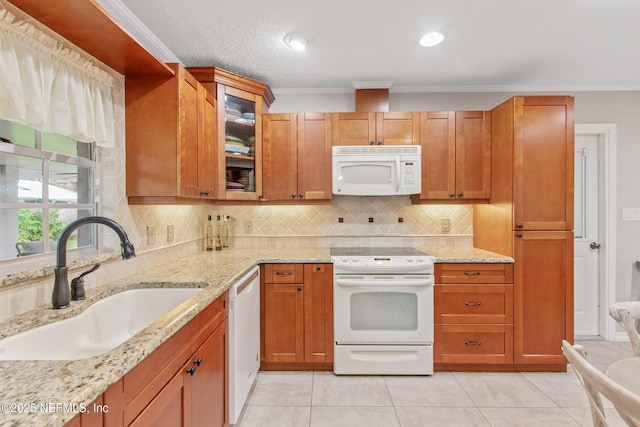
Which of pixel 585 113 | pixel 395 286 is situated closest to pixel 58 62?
pixel 395 286

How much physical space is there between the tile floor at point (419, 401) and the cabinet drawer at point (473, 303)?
1.50 ft

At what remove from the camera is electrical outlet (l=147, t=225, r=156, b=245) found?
6.37 ft

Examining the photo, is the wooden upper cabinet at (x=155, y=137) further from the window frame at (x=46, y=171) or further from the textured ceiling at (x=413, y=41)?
the textured ceiling at (x=413, y=41)

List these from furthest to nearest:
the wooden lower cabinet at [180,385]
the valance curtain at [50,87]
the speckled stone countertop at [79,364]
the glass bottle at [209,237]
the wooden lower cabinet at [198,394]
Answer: the glass bottle at [209,237]
the valance curtain at [50,87]
the wooden lower cabinet at [198,394]
the wooden lower cabinet at [180,385]
the speckled stone countertop at [79,364]

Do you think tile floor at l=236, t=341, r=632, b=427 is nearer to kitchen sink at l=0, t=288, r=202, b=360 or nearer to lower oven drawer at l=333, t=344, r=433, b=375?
lower oven drawer at l=333, t=344, r=433, b=375

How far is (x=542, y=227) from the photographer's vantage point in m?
2.24

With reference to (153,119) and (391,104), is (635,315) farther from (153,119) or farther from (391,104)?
(153,119)

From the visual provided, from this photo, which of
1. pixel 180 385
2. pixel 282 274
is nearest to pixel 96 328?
pixel 180 385

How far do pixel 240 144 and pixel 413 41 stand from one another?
1.58 m

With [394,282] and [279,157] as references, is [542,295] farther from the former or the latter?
[279,157]

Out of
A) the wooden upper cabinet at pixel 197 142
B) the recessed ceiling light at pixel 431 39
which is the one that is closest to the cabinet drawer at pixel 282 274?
the wooden upper cabinet at pixel 197 142

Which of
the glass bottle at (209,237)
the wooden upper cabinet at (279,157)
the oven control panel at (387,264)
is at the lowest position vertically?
the oven control panel at (387,264)

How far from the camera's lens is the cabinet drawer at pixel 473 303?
2250 millimetres

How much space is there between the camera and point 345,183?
254cm
